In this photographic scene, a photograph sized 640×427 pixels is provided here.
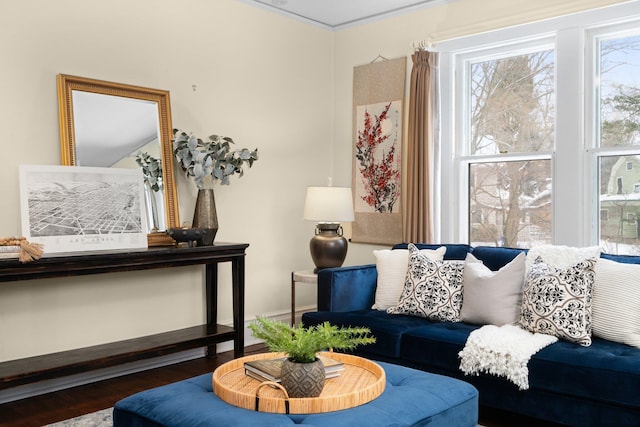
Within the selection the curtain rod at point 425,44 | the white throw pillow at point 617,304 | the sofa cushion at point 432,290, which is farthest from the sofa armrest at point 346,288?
the curtain rod at point 425,44

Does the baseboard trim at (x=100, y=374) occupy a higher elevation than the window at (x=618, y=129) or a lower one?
lower

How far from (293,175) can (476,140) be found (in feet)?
5.11

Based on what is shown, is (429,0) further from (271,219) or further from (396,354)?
(396,354)

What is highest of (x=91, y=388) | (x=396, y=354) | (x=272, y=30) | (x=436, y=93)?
(x=272, y=30)

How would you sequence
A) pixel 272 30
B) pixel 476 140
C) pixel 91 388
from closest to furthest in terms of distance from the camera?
pixel 91 388 → pixel 476 140 → pixel 272 30

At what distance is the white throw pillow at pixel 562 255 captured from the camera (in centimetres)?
324

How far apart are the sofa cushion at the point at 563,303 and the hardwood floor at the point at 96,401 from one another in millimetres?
492

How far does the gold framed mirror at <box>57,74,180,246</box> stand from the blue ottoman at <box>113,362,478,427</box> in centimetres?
192

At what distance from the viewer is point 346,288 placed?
3.77 m

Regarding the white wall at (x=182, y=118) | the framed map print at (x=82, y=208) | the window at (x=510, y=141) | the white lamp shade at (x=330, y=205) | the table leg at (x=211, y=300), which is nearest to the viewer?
the framed map print at (x=82, y=208)

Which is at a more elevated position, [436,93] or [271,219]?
[436,93]

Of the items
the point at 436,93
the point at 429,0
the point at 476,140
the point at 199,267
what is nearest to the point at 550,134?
the point at 476,140

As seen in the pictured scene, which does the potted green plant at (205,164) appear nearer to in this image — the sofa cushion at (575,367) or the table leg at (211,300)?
the table leg at (211,300)

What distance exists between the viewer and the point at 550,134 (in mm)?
4254
